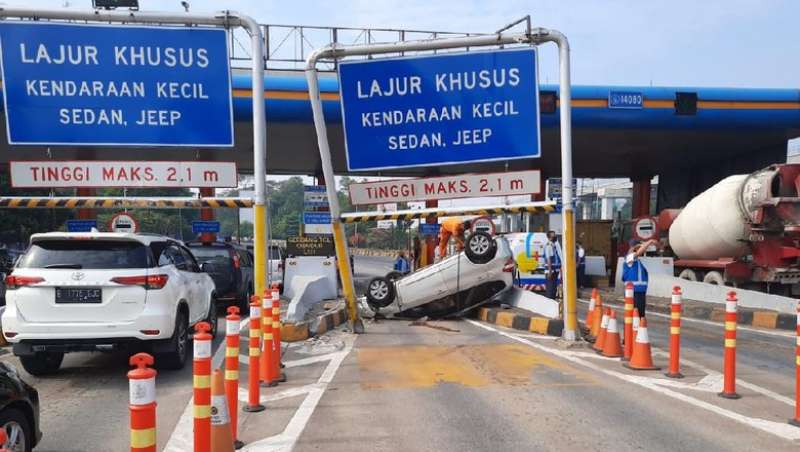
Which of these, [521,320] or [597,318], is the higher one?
[597,318]

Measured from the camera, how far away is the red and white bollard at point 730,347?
6.86 meters

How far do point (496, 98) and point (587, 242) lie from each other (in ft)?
58.4

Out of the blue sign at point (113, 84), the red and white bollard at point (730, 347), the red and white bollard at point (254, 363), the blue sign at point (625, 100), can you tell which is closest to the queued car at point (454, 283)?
the blue sign at point (113, 84)

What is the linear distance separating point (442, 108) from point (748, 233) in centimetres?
987

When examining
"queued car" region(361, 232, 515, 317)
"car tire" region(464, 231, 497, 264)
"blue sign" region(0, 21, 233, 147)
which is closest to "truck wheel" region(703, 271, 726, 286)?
"queued car" region(361, 232, 515, 317)

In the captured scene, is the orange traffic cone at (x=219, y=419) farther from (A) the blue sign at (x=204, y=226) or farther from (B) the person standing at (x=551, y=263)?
(A) the blue sign at (x=204, y=226)

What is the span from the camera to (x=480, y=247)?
44.0ft

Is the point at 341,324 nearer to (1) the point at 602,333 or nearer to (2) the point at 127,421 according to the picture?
(1) the point at 602,333

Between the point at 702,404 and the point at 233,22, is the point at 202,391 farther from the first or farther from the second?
the point at 233,22

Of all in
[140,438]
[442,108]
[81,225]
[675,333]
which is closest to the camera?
[140,438]

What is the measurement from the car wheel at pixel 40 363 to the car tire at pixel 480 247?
25.3ft

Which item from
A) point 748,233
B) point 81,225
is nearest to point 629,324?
point 748,233

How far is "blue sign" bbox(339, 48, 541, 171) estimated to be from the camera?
1127 cm

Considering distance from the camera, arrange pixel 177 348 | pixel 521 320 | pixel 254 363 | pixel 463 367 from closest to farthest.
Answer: pixel 254 363
pixel 177 348
pixel 463 367
pixel 521 320
